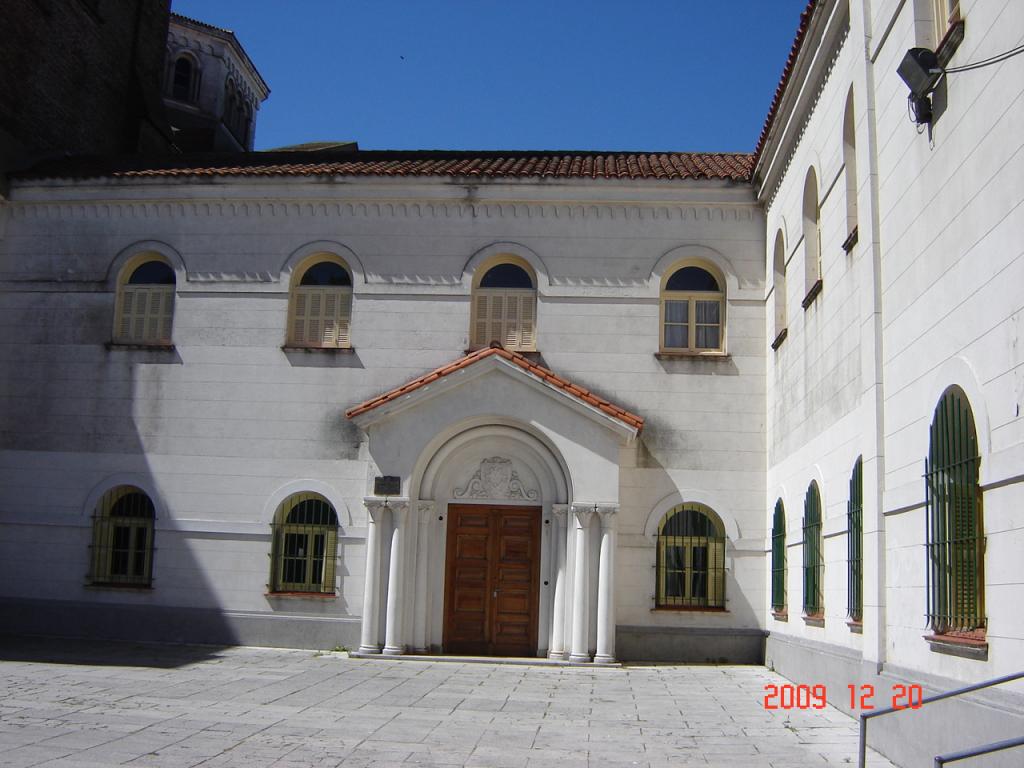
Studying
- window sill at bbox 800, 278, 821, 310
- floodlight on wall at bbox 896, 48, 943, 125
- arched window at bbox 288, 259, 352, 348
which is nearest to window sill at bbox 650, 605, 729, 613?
window sill at bbox 800, 278, 821, 310

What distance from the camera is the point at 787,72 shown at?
15422 mm

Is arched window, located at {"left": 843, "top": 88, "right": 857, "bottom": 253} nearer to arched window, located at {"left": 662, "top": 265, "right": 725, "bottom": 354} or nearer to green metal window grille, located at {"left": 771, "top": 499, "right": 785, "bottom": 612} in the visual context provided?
green metal window grille, located at {"left": 771, "top": 499, "right": 785, "bottom": 612}

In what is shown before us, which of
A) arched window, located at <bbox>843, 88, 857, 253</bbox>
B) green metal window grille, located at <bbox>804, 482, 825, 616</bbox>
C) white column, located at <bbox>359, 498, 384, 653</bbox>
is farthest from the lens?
white column, located at <bbox>359, 498, 384, 653</bbox>

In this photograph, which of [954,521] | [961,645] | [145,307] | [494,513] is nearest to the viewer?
[961,645]

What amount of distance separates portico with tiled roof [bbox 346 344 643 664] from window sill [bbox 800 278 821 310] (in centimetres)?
383

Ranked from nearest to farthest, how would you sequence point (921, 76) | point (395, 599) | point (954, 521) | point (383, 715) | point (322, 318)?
point (954, 521) < point (921, 76) < point (383, 715) < point (395, 599) < point (322, 318)

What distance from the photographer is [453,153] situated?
22.7 m

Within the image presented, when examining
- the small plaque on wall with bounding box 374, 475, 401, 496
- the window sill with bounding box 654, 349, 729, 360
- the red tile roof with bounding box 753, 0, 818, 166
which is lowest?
the small plaque on wall with bounding box 374, 475, 401, 496

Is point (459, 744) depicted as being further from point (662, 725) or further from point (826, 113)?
point (826, 113)

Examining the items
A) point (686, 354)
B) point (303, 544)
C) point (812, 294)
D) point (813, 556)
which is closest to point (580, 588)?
point (813, 556)

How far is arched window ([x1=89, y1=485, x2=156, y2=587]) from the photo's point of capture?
1923 cm

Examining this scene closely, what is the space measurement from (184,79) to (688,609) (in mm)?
27016

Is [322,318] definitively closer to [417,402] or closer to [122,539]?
[417,402]

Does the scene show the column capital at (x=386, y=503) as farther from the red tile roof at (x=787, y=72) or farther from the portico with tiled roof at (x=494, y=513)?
the red tile roof at (x=787, y=72)
